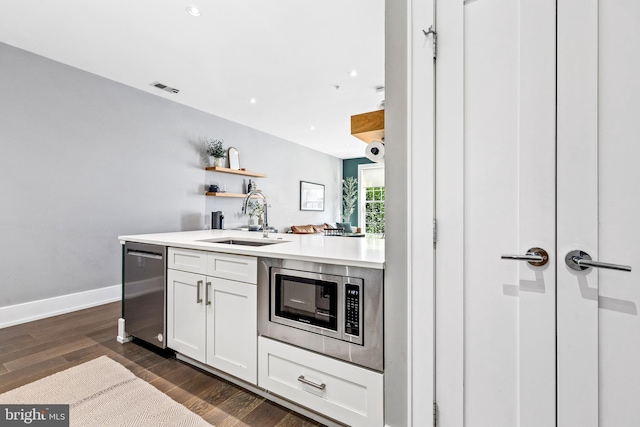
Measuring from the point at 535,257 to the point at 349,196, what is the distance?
7.59 m

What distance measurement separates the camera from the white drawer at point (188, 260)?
204 cm

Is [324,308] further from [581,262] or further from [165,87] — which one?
[165,87]

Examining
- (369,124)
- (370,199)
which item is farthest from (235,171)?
(370,199)

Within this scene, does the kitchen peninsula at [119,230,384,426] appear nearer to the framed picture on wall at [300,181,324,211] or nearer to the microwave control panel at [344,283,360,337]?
the microwave control panel at [344,283,360,337]

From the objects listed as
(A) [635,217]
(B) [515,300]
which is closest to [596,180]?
(A) [635,217]

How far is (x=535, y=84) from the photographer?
1.05 meters

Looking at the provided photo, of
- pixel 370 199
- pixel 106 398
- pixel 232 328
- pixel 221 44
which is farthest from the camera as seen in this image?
pixel 370 199

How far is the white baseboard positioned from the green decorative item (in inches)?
237

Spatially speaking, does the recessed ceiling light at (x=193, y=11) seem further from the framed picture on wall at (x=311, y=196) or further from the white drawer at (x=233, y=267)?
the framed picture on wall at (x=311, y=196)

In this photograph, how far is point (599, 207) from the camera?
0.97 meters

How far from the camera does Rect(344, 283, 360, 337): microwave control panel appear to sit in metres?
1.43

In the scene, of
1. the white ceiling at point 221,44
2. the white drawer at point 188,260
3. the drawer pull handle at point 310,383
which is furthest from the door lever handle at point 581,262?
the white ceiling at point 221,44

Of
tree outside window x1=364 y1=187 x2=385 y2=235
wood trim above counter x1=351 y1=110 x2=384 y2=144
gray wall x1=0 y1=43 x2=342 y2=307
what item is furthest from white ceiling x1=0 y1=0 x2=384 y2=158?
tree outside window x1=364 y1=187 x2=385 y2=235

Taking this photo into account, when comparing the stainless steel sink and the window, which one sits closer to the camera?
the stainless steel sink
